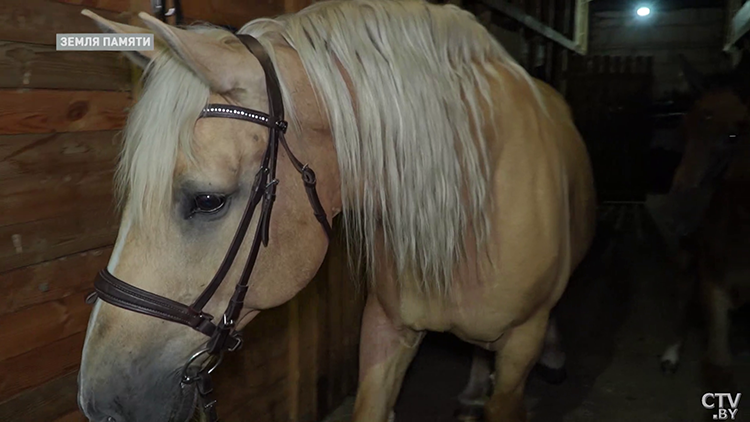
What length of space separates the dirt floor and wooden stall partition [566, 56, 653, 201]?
0.65ft

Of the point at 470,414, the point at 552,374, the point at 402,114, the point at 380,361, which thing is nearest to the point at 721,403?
the point at 552,374

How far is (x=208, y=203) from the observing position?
1.04 metres

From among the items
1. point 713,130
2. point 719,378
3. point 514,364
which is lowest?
point 719,378

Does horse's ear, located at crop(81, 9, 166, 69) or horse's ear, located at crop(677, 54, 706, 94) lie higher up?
horse's ear, located at crop(81, 9, 166, 69)

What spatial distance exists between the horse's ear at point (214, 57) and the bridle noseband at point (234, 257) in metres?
0.03

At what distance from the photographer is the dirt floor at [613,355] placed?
2.52m

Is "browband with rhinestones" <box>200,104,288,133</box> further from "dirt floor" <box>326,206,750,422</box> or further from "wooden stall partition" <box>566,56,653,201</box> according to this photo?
"wooden stall partition" <box>566,56,653,201</box>

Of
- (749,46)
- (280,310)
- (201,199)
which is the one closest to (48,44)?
(201,199)

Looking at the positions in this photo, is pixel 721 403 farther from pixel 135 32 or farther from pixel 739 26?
pixel 135 32

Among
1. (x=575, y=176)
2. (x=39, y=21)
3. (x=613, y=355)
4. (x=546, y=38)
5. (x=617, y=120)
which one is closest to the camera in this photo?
(x=39, y=21)

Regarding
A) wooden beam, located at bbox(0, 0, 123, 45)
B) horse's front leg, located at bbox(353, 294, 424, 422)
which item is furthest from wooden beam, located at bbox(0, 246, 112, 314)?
horse's front leg, located at bbox(353, 294, 424, 422)

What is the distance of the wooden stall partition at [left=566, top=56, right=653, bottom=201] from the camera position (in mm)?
3762

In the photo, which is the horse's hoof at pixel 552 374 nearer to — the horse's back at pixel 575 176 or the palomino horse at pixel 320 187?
the horse's back at pixel 575 176

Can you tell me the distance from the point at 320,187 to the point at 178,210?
0.30 m
